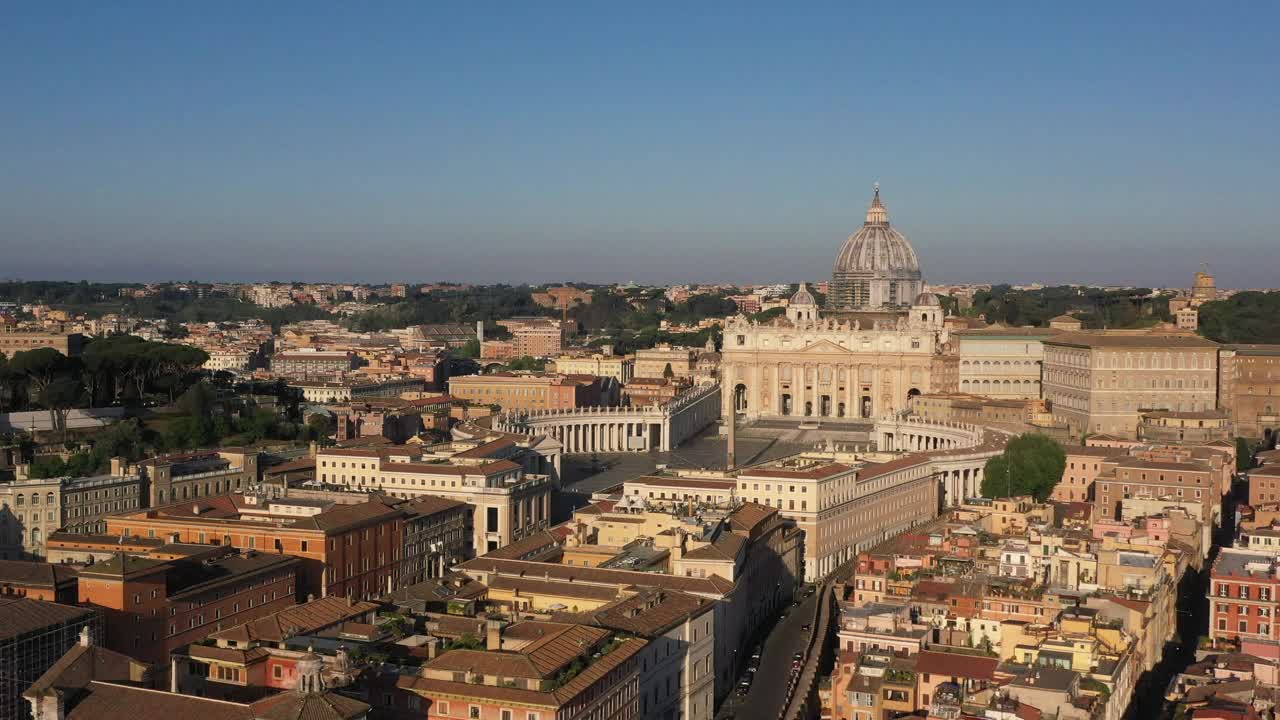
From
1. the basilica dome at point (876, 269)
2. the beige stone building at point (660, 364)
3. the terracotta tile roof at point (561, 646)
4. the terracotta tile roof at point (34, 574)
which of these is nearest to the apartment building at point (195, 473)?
the terracotta tile roof at point (34, 574)

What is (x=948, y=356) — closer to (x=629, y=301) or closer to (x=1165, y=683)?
(x=1165, y=683)

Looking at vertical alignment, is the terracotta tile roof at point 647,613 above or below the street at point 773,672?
above

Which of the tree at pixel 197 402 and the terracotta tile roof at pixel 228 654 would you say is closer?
the terracotta tile roof at pixel 228 654

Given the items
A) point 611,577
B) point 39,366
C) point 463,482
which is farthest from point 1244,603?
point 39,366

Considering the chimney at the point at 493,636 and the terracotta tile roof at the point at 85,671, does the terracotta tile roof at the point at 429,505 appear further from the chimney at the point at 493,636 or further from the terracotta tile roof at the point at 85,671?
the terracotta tile roof at the point at 85,671

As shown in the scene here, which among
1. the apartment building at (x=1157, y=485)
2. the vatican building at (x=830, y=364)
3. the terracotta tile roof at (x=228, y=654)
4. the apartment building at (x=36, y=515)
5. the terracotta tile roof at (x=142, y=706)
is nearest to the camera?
the terracotta tile roof at (x=142, y=706)

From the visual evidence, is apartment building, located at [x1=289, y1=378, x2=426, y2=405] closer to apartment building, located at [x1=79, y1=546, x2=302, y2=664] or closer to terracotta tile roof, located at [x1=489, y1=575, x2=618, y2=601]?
apartment building, located at [x1=79, y1=546, x2=302, y2=664]

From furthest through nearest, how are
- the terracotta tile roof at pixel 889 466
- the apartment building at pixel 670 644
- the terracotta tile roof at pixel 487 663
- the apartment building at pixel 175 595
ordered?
the terracotta tile roof at pixel 889 466 < the apartment building at pixel 175 595 < the apartment building at pixel 670 644 < the terracotta tile roof at pixel 487 663

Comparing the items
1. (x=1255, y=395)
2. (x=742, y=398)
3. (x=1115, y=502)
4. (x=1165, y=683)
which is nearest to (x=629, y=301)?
(x=742, y=398)
